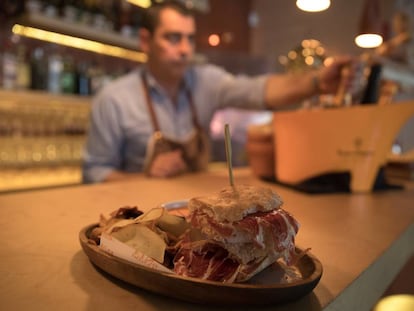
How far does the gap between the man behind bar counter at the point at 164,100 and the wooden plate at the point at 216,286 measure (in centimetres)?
107

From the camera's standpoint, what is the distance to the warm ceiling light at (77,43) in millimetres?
2111

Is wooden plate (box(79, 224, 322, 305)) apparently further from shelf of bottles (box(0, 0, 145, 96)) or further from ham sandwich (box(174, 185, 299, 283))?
shelf of bottles (box(0, 0, 145, 96))

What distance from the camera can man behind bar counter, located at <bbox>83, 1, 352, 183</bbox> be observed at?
1.59 metres

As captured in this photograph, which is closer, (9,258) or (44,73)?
(9,258)

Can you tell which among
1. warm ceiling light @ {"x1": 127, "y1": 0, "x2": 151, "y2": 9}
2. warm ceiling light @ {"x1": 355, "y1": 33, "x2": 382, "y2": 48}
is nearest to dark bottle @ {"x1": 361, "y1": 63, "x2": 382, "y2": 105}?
warm ceiling light @ {"x1": 355, "y1": 33, "x2": 382, "y2": 48}

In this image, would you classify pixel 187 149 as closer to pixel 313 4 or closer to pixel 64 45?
pixel 313 4

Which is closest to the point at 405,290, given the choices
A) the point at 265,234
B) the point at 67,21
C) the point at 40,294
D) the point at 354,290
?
the point at 354,290

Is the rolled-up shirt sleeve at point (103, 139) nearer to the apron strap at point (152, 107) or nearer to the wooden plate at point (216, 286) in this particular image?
the apron strap at point (152, 107)

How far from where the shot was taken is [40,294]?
335 mm

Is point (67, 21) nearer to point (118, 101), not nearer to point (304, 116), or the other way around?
point (118, 101)

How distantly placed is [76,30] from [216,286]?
6.88 feet

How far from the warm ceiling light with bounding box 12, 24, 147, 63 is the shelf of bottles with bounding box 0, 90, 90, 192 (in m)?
0.34

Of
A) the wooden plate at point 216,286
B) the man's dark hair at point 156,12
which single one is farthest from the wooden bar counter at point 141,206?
the man's dark hair at point 156,12

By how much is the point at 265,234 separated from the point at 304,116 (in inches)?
28.0
